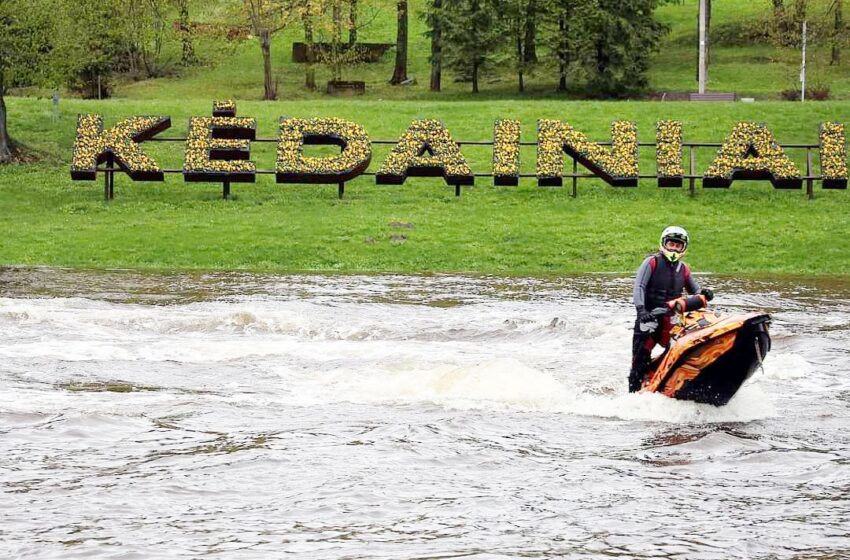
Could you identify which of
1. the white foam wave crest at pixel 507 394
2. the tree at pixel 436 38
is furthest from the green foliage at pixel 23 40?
the tree at pixel 436 38

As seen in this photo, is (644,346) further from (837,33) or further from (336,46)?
(336,46)

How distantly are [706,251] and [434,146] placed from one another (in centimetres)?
972

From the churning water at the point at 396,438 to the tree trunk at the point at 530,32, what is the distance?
43.5m

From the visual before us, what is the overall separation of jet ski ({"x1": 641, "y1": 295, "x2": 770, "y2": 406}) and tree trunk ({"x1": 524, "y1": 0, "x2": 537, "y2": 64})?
5143 cm

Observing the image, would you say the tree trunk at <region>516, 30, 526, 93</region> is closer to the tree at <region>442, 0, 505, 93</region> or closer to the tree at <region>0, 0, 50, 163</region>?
the tree at <region>442, 0, 505, 93</region>

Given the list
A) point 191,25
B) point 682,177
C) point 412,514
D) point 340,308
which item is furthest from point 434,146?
point 191,25

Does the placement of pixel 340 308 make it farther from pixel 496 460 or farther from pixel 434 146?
pixel 434 146

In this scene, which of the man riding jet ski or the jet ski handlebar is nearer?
the man riding jet ski

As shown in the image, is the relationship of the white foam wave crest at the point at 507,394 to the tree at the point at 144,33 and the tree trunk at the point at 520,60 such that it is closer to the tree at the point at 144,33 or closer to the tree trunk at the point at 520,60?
the tree trunk at the point at 520,60

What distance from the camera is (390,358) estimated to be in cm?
1948

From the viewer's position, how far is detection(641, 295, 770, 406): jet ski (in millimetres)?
14891

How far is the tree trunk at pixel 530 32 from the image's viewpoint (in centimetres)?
6631

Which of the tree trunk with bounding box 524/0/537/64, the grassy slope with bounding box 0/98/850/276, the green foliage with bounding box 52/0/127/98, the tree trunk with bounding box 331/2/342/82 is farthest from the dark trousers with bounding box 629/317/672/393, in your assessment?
the tree trunk with bounding box 524/0/537/64

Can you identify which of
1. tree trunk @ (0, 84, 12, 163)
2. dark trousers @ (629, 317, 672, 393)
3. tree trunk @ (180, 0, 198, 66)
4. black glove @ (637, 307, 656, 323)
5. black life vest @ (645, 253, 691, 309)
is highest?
tree trunk @ (180, 0, 198, 66)
